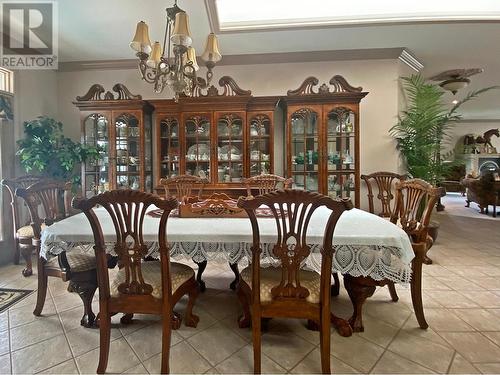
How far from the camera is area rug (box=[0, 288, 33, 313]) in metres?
2.01

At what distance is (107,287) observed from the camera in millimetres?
1365

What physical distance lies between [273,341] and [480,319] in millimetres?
1473

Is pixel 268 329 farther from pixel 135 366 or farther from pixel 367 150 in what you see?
pixel 367 150

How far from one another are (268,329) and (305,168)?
83.9 inches

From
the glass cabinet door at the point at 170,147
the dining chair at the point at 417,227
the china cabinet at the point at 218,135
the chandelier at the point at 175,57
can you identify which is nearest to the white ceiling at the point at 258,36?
the china cabinet at the point at 218,135

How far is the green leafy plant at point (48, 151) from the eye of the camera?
298 centimetres

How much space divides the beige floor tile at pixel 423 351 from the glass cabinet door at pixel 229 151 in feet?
7.71

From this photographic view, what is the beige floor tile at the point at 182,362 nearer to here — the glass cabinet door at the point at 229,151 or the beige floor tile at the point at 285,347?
the beige floor tile at the point at 285,347

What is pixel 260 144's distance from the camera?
11.2ft

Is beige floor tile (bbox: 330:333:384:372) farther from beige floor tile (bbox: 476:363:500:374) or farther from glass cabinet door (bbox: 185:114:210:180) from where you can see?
glass cabinet door (bbox: 185:114:210:180)

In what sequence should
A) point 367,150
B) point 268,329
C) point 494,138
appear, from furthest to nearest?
point 494,138, point 367,150, point 268,329

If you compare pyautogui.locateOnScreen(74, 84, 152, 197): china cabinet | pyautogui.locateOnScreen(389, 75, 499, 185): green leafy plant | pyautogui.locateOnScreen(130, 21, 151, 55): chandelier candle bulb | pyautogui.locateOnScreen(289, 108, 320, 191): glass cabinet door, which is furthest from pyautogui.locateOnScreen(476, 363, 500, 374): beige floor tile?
pyautogui.locateOnScreen(74, 84, 152, 197): china cabinet

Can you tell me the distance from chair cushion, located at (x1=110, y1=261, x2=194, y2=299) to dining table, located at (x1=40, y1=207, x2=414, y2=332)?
0.39 ft

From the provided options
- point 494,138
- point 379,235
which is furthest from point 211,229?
point 494,138
